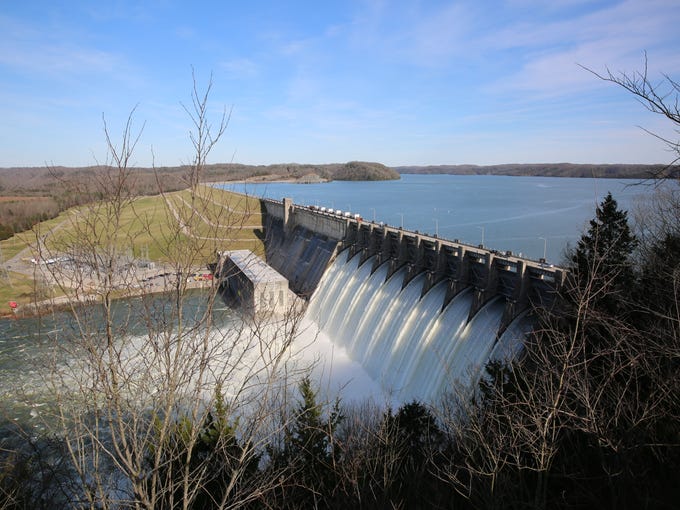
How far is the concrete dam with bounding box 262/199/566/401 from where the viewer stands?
60.9 ft

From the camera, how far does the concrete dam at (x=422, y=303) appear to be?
60.9ft

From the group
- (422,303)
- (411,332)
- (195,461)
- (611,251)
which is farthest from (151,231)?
(611,251)

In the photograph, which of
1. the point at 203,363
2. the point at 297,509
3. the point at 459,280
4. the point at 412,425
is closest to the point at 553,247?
the point at 459,280

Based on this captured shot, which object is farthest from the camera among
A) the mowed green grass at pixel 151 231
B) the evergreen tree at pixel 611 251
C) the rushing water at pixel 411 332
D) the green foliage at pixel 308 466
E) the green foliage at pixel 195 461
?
the rushing water at pixel 411 332

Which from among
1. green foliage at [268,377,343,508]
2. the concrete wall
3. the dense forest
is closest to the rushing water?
the concrete wall

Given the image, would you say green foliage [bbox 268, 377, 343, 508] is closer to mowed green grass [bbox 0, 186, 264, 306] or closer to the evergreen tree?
mowed green grass [bbox 0, 186, 264, 306]

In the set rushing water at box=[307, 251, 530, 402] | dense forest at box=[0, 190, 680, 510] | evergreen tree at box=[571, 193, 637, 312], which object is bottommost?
rushing water at box=[307, 251, 530, 402]

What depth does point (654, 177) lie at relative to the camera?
507cm

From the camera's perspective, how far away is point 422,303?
2364 cm

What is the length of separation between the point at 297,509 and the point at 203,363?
6949 millimetres

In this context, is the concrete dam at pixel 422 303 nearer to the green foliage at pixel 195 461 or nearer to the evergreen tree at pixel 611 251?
the evergreen tree at pixel 611 251

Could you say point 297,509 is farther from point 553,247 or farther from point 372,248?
point 553,247

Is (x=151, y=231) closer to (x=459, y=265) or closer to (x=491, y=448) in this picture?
(x=459, y=265)

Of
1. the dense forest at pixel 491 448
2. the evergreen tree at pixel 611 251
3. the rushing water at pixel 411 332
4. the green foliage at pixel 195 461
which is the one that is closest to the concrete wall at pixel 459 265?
the rushing water at pixel 411 332
